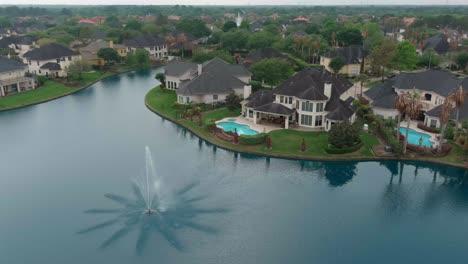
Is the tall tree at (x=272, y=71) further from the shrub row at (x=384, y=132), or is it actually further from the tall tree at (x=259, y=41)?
the tall tree at (x=259, y=41)

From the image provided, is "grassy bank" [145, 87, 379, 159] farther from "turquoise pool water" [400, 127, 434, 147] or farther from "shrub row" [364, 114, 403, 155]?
"turquoise pool water" [400, 127, 434, 147]

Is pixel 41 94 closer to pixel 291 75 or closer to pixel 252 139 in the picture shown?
pixel 252 139

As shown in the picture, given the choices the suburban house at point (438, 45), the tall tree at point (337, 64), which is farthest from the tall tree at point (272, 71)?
the suburban house at point (438, 45)

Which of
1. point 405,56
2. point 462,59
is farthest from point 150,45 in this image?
point 462,59

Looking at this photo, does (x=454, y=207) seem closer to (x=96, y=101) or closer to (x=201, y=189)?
(x=201, y=189)

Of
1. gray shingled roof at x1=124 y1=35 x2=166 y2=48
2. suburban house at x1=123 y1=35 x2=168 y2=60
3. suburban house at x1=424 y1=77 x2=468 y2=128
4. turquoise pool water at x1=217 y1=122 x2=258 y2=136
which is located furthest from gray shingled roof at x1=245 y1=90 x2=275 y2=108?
gray shingled roof at x1=124 y1=35 x2=166 y2=48

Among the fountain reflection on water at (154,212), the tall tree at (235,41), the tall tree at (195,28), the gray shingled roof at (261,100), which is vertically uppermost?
the tall tree at (195,28)

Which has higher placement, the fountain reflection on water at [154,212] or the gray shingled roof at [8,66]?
the gray shingled roof at [8,66]
